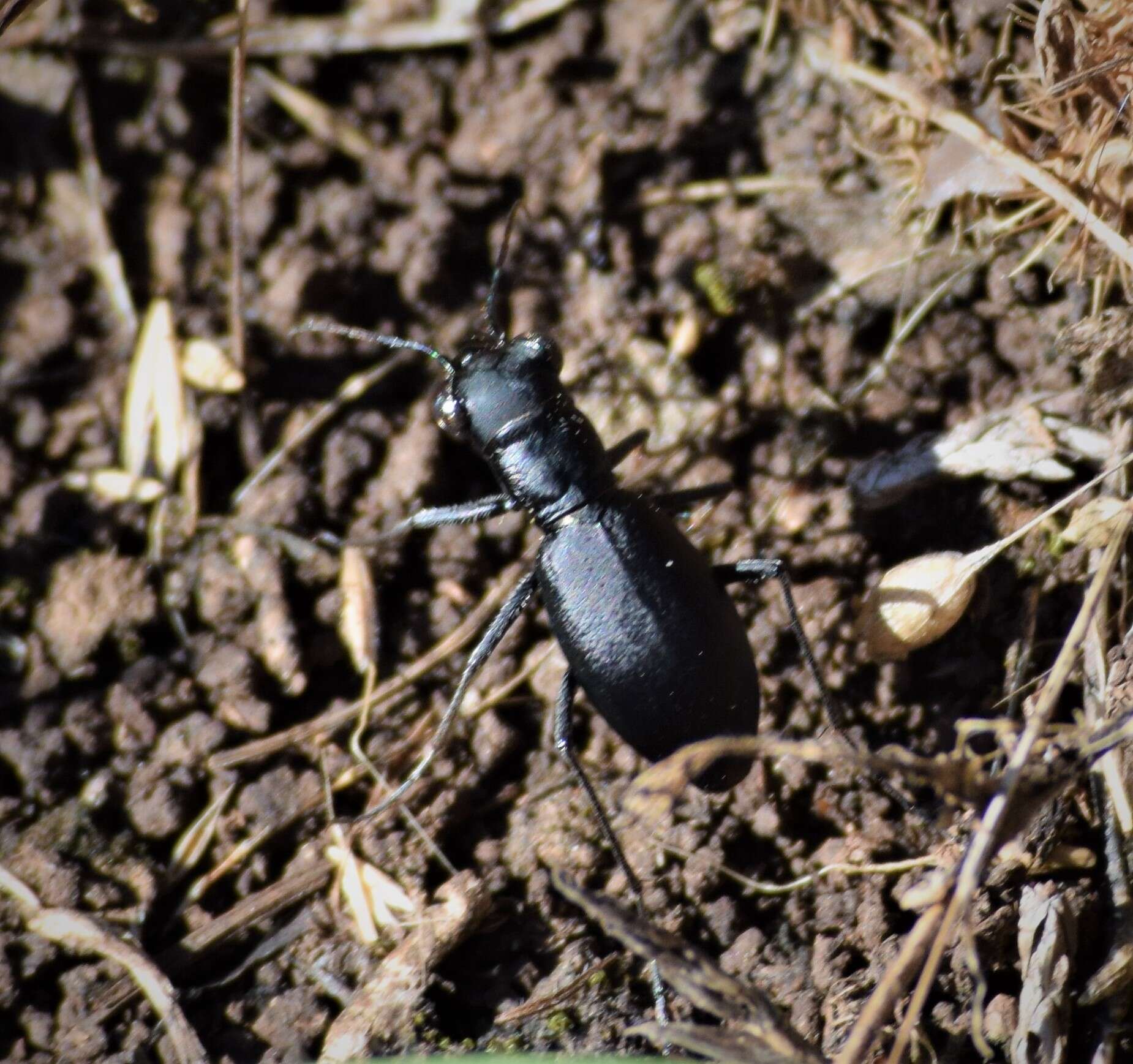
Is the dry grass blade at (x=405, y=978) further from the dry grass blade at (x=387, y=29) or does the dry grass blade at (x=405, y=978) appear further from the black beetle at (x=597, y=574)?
the dry grass blade at (x=387, y=29)

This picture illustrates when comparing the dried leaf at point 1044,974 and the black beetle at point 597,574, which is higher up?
the black beetle at point 597,574

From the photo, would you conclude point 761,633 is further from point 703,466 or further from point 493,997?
point 493,997

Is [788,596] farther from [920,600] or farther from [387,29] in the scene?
[387,29]

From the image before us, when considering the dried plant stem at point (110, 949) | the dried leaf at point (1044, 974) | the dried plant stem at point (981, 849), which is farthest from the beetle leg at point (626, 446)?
the dried plant stem at point (110, 949)

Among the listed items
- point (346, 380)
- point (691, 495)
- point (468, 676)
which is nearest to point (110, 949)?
point (468, 676)

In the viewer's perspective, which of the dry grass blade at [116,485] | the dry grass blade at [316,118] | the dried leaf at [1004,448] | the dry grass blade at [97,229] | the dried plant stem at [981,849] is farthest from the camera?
the dry grass blade at [316,118]

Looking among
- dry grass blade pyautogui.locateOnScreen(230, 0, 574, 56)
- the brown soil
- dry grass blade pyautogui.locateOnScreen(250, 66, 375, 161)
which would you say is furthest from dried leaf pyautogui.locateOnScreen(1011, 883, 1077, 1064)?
dry grass blade pyautogui.locateOnScreen(230, 0, 574, 56)
